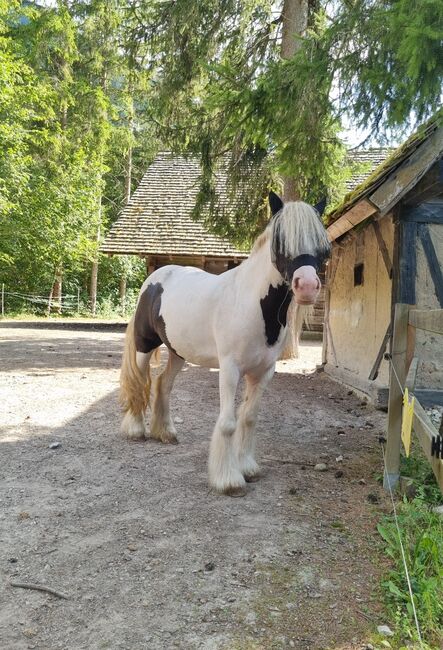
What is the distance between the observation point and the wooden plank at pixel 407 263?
583 cm

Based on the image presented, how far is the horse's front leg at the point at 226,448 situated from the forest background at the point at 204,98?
2.51m

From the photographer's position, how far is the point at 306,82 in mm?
4496

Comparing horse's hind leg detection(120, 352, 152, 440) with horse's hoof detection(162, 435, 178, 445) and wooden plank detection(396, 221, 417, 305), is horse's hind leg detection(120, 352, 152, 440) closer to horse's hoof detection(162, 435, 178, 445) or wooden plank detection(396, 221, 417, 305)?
horse's hoof detection(162, 435, 178, 445)

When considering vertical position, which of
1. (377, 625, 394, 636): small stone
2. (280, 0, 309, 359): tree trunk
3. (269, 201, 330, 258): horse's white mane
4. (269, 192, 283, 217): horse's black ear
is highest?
(280, 0, 309, 359): tree trunk

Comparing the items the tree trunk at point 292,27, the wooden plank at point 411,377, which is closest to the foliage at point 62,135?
the tree trunk at point 292,27

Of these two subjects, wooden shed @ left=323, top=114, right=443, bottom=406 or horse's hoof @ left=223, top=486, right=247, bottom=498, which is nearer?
horse's hoof @ left=223, top=486, right=247, bottom=498

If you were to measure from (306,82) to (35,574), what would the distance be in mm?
4579

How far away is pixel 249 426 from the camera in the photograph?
12.1 ft

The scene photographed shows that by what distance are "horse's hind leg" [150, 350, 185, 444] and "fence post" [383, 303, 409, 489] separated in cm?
199

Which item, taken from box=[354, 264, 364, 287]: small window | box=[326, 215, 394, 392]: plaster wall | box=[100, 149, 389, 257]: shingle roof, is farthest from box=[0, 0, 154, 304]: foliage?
box=[354, 264, 364, 287]: small window

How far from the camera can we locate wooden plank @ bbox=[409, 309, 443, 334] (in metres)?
2.32

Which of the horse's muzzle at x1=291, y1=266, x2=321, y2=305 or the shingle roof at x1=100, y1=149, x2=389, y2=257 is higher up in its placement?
the shingle roof at x1=100, y1=149, x2=389, y2=257

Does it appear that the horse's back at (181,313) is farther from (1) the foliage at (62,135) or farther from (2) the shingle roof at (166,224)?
(1) the foliage at (62,135)

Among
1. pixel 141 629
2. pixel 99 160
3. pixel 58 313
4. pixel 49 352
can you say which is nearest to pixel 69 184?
pixel 99 160
